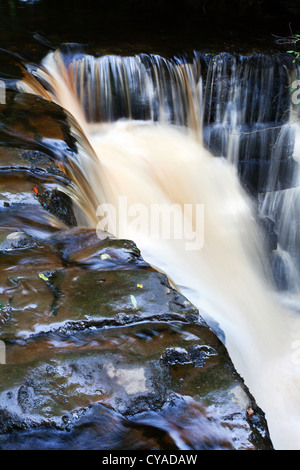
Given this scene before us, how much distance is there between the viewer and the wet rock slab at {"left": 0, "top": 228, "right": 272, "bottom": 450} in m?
1.98

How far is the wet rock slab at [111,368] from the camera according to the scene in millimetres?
1979

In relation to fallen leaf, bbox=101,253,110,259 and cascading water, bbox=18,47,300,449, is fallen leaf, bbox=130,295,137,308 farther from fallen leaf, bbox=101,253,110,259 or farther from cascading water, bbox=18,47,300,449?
cascading water, bbox=18,47,300,449

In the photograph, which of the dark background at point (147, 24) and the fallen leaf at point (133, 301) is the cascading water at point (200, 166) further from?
the fallen leaf at point (133, 301)

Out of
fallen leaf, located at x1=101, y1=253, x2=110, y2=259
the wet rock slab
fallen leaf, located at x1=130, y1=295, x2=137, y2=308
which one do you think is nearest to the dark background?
fallen leaf, located at x1=101, y1=253, x2=110, y2=259

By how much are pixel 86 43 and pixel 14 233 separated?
509 cm

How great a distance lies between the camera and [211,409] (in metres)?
2.04

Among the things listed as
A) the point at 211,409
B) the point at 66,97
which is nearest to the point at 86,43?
the point at 66,97

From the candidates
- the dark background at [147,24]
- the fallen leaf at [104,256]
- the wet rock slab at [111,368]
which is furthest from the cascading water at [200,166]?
the wet rock slab at [111,368]

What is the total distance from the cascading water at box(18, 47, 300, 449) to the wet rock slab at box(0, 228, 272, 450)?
1552 millimetres

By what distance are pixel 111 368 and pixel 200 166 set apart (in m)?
5.14

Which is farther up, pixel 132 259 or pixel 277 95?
pixel 277 95

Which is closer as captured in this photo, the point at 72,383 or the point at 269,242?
the point at 72,383
